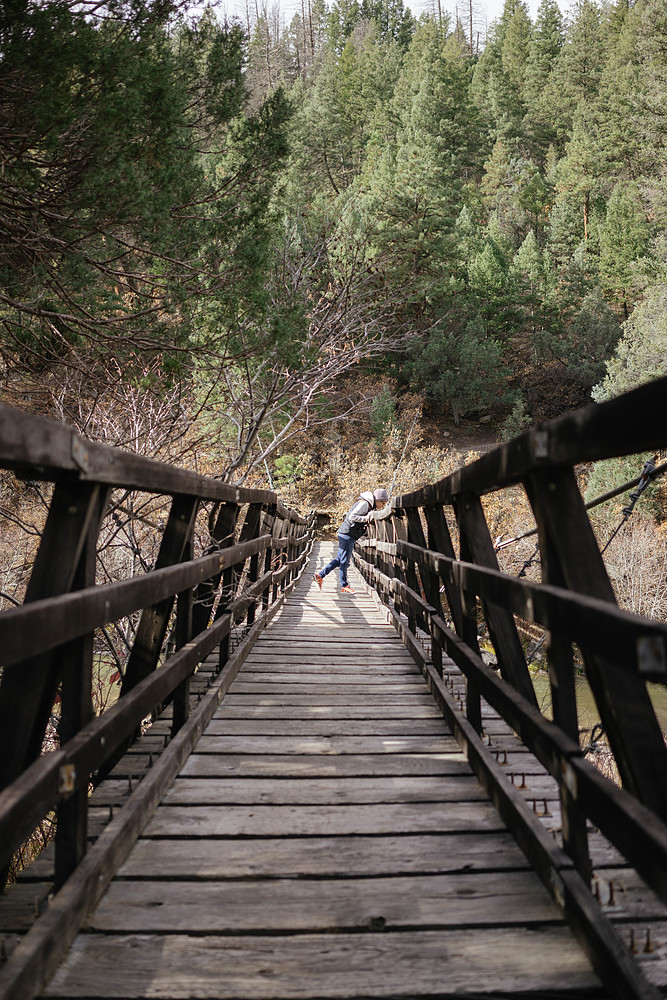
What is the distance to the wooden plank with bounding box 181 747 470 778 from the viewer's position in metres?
2.73

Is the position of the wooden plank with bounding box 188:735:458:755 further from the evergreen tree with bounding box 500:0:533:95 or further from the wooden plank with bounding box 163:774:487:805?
the evergreen tree with bounding box 500:0:533:95

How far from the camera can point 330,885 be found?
6.22 feet

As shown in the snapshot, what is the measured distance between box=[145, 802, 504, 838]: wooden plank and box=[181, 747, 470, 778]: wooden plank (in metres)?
0.31

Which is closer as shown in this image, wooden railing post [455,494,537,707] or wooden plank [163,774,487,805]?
wooden railing post [455,494,537,707]

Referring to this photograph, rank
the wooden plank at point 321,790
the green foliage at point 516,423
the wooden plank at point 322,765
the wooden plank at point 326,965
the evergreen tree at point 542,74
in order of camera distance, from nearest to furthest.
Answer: the wooden plank at point 326,965 < the wooden plank at point 321,790 < the wooden plank at point 322,765 < the green foliage at point 516,423 < the evergreen tree at point 542,74

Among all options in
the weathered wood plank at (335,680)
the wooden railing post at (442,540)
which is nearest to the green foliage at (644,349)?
the weathered wood plank at (335,680)

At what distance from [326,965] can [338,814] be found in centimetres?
81

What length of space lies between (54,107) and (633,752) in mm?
5190

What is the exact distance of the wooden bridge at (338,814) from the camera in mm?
1422

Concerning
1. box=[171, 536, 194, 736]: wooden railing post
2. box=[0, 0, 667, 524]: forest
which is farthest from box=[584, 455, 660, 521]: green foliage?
box=[171, 536, 194, 736]: wooden railing post

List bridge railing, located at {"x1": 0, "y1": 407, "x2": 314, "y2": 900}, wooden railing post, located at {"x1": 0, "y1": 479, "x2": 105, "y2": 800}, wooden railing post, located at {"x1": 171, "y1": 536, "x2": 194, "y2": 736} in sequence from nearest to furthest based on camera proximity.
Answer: bridge railing, located at {"x1": 0, "y1": 407, "x2": 314, "y2": 900}, wooden railing post, located at {"x1": 0, "y1": 479, "x2": 105, "y2": 800}, wooden railing post, located at {"x1": 171, "y1": 536, "x2": 194, "y2": 736}

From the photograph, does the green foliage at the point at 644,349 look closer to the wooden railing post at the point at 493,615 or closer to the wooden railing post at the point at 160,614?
the wooden railing post at the point at 493,615

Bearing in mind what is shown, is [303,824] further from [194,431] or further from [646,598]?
[646,598]

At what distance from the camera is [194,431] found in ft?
36.3
